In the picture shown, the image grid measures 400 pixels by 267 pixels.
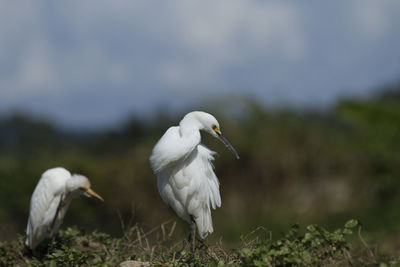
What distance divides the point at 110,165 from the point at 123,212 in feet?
3.35

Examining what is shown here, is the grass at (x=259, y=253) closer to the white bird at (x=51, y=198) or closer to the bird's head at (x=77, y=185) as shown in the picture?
the white bird at (x=51, y=198)


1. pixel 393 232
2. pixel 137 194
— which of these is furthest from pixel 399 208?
pixel 137 194

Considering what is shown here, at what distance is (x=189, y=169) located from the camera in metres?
3.68

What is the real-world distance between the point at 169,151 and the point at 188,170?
0.32 metres

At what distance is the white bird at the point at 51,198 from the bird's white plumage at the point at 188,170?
0.81 meters

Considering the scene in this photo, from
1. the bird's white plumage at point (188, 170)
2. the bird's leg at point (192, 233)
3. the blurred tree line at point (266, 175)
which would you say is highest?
the bird's white plumage at point (188, 170)

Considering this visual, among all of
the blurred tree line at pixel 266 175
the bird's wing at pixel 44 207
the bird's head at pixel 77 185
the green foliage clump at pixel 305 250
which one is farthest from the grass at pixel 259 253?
the blurred tree line at pixel 266 175

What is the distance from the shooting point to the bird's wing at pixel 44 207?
4.19 meters

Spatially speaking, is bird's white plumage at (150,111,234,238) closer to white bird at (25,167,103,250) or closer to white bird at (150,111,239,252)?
white bird at (150,111,239,252)

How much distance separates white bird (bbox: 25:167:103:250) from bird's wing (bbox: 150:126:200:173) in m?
0.96

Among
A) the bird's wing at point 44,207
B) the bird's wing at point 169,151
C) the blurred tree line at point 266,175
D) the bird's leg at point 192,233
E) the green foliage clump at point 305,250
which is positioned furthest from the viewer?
the blurred tree line at point 266,175

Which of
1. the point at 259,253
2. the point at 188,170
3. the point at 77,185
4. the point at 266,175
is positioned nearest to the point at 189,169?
the point at 188,170

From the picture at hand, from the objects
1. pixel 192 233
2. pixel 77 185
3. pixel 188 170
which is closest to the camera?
pixel 188 170

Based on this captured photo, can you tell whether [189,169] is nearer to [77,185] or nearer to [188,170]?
[188,170]
